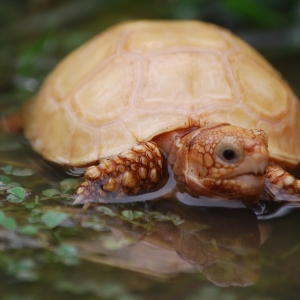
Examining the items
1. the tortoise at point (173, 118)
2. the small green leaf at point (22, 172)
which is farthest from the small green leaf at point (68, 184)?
the small green leaf at point (22, 172)

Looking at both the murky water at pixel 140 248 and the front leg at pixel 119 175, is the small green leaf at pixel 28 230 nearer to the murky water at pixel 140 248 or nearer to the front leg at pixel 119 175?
the murky water at pixel 140 248

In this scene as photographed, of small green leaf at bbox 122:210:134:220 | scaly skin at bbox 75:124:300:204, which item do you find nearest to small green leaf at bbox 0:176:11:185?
scaly skin at bbox 75:124:300:204

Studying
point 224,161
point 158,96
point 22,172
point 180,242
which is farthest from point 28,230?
point 158,96

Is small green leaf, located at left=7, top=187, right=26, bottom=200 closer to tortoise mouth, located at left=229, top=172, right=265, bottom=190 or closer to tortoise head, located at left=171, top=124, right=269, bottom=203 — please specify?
tortoise head, located at left=171, top=124, right=269, bottom=203

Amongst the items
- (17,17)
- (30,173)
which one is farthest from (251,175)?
(17,17)

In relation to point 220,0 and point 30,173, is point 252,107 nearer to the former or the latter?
point 30,173

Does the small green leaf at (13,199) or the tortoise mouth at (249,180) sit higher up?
the tortoise mouth at (249,180)

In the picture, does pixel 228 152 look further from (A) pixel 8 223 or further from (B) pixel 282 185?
(A) pixel 8 223
